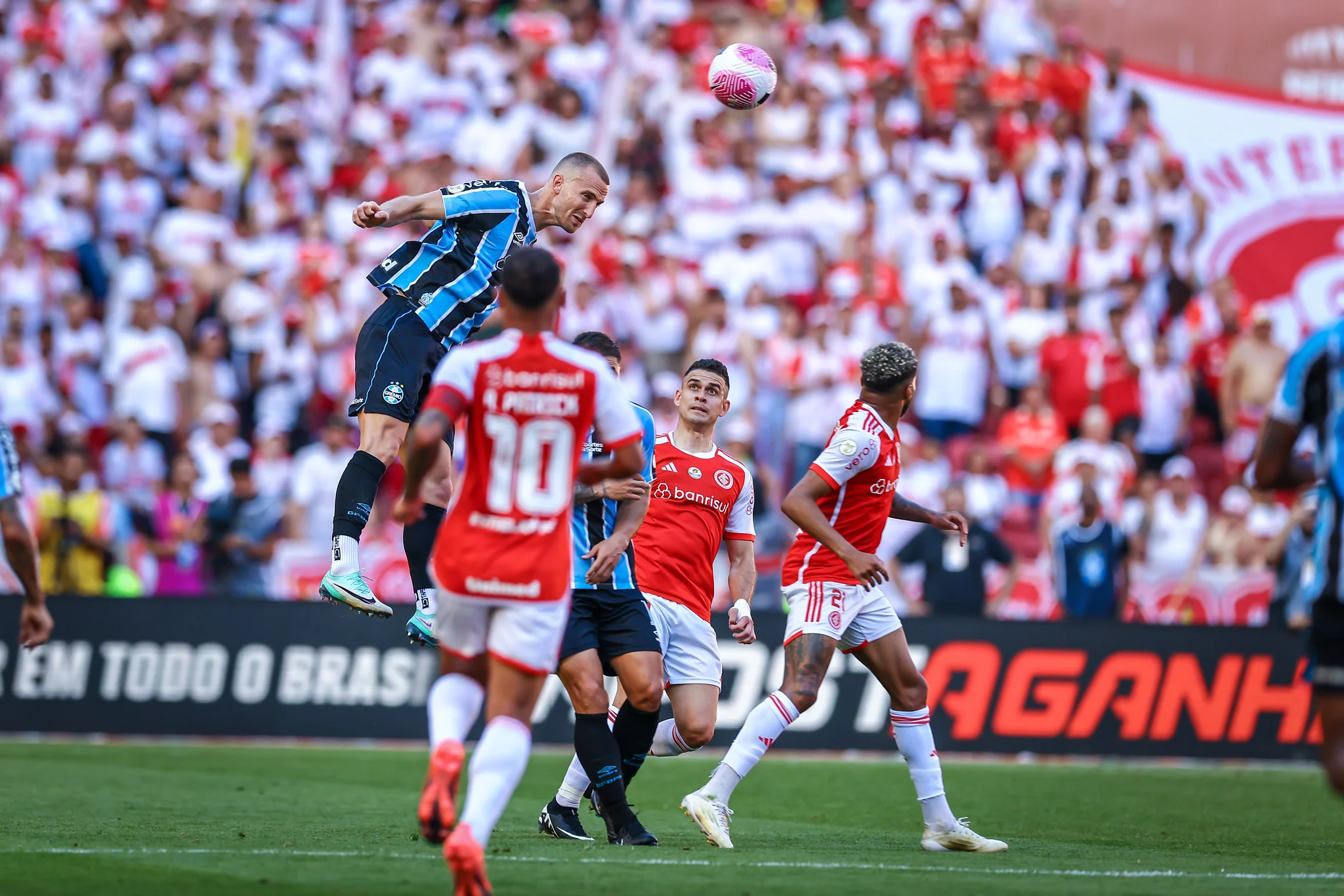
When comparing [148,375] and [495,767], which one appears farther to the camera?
[148,375]

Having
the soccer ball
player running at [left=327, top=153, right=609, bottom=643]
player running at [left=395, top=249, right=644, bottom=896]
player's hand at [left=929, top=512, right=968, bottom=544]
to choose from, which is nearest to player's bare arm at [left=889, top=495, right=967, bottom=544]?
player's hand at [left=929, top=512, right=968, bottom=544]

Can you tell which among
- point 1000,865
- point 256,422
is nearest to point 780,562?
point 256,422

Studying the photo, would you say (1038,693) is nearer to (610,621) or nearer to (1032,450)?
(1032,450)

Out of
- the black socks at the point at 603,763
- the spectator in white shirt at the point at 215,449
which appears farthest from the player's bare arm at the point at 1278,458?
the spectator in white shirt at the point at 215,449

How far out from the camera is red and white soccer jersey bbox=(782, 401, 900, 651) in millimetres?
9039

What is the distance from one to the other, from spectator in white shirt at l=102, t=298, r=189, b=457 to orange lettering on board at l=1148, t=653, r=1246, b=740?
10392 millimetres

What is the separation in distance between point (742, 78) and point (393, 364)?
2662 millimetres

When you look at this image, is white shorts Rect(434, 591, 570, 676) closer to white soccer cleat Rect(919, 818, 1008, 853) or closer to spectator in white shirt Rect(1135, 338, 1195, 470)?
white soccer cleat Rect(919, 818, 1008, 853)

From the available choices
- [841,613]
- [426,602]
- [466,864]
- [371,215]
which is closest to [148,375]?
[426,602]

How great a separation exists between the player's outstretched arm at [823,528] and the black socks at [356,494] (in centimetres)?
219

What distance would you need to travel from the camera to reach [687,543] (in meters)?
9.85

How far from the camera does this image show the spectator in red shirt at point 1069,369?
18.8 meters

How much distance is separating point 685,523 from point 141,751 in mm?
6584

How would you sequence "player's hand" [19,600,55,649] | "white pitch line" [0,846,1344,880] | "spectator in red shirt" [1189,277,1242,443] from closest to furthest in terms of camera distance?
"white pitch line" [0,846,1344,880], "player's hand" [19,600,55,649], "spectator in red shirt" [1189,277,1242,443]
